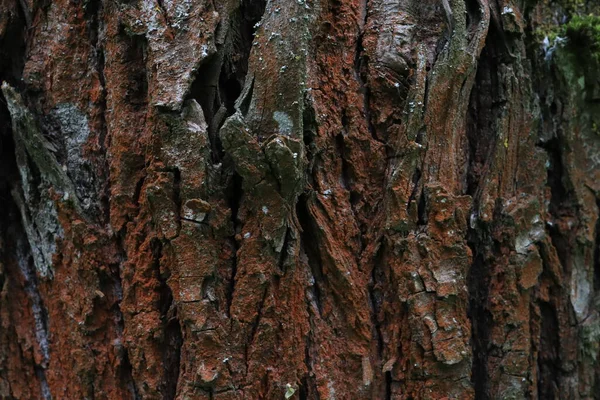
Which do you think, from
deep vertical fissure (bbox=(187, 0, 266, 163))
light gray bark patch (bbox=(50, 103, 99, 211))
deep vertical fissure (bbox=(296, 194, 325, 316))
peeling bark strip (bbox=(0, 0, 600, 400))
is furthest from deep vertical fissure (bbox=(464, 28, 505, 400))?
light gray bark patch (bbox=(50, 103, 99, 211))

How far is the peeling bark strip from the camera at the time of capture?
4.22 feet

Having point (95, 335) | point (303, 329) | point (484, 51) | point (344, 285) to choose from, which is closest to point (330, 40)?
point (484, 51)

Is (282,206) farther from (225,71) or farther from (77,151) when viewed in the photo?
(77,151)

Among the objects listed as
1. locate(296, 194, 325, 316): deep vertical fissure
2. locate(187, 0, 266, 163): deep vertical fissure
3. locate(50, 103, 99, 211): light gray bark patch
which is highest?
locate(187, 0, 266, 163): deep vertical fissure

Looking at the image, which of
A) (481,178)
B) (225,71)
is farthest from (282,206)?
(481,178)

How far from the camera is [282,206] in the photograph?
127 cm

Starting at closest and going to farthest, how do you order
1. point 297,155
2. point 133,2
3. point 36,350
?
point 297,155 → point 133,2 → point 36,350

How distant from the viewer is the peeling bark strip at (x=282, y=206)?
129cm

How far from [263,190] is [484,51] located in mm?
760

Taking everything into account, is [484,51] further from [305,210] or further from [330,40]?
[305,210]

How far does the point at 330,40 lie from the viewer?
1.39 metres

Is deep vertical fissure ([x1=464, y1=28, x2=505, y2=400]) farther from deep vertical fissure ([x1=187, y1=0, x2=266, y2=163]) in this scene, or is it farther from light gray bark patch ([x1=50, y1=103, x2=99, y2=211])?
light gray bark patch ([x1=50, y1=103, x2=99, y2=211])

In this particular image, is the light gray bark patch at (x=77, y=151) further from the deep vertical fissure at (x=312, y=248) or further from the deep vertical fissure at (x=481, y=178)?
the deep vertical fissure at (x=481, y=178)

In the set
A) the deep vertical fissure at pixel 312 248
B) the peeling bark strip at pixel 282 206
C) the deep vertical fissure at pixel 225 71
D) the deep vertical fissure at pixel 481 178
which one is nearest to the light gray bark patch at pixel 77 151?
the peeling bark strip at pixel 282 206
